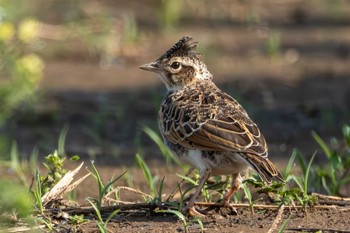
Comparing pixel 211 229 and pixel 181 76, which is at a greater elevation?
pixel 181 76

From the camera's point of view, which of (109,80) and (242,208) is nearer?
(242,208)

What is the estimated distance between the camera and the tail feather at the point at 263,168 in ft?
21.6

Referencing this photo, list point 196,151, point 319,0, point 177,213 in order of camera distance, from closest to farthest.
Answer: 1. point 177,213
2. point 196,151
3. point 319,0

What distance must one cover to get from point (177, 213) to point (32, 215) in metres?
1.01

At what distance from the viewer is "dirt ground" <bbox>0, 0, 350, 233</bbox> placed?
414 inches

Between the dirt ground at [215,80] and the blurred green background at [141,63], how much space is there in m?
0.01

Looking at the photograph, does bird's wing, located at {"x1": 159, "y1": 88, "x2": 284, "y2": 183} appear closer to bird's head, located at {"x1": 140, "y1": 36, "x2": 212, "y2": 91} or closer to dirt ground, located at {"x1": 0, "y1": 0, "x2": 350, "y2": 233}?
bird's head, located at {"x1": 140, "y1": 36, "x2": 212, "y2": 91}

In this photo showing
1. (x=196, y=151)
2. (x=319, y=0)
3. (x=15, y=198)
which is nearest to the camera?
(x=15, y=198)

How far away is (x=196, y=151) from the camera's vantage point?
7133mm

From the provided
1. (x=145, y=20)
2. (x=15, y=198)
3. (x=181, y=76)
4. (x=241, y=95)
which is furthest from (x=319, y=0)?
(x=15, y=198)

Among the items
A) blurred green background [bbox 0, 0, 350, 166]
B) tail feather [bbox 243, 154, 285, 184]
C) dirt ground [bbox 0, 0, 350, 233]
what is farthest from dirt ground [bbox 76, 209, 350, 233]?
blurred green background [bbox 0, 0, 350, 166]

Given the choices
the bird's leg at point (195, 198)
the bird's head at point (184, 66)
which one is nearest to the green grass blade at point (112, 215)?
the bird's leg at point (195, 198)

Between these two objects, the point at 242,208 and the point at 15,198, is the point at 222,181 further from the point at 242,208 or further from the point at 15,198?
the point at 15,198

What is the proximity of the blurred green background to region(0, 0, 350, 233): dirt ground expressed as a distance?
0.6 inches
